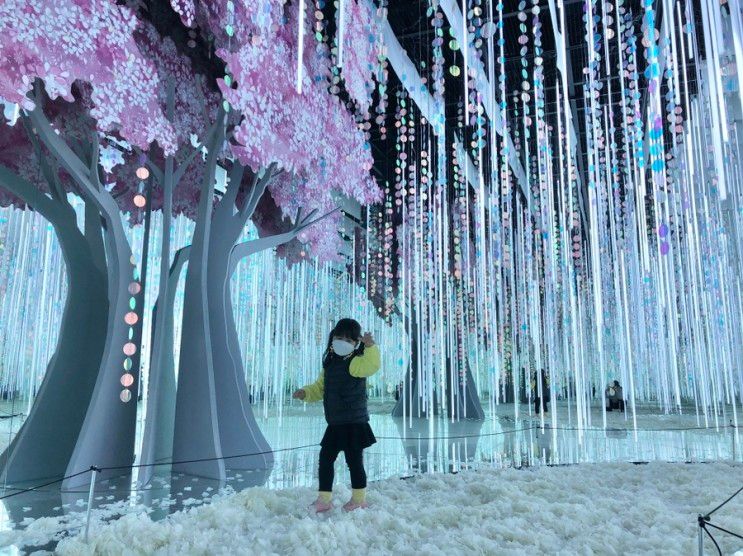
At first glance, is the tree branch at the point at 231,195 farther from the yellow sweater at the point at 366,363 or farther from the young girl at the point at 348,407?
the yellow sweater at the point at 366,363

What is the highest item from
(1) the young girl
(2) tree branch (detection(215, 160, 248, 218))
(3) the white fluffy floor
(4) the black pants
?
(2) tree branch (detection(215, 160, 248, 218))

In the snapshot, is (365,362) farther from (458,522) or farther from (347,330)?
(458,522)

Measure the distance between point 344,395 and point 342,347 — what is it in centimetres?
26

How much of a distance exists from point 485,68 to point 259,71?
3.00 metres

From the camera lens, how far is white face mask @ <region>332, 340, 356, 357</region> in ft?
10.1

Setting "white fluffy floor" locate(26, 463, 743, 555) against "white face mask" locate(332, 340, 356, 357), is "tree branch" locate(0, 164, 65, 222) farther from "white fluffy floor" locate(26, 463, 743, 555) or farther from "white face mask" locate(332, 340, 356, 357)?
"white face mask" locate(332, 340, 356, 357)

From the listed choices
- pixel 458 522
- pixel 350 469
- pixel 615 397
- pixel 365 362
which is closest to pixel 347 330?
pixel 365 362

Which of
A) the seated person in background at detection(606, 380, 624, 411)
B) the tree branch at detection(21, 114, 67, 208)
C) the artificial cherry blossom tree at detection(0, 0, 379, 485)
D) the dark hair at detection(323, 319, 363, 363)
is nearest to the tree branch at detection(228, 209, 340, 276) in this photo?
the artificial cherry blossom tree at detection(0, 0, 379, 485)

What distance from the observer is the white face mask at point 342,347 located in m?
3.08

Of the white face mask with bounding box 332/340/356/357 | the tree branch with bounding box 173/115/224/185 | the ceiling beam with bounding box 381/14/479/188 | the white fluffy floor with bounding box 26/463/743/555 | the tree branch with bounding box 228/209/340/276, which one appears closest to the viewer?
the white fluffy floor with bounding box 26/463/743/555

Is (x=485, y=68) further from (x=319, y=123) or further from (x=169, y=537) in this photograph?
(x=169, y=537)

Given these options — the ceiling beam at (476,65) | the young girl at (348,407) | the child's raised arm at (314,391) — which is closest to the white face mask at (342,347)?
the young girl at (348,407)

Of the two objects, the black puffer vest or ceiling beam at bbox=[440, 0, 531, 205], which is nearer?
the black puffer vest

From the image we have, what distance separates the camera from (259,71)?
4379 mm
